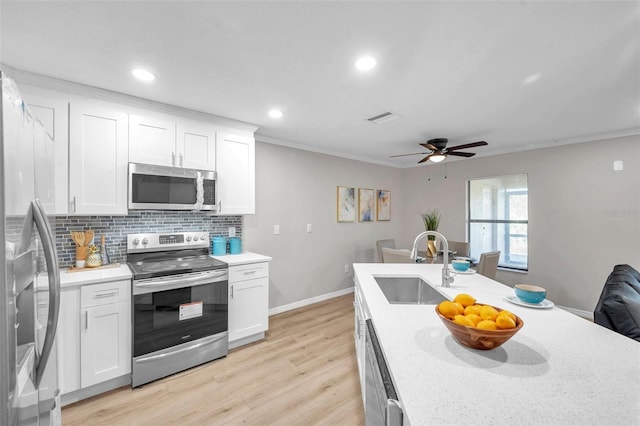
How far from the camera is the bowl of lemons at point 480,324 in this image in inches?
35.6

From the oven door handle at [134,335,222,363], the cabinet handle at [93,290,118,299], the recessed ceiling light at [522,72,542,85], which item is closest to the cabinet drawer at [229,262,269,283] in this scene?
the oven door handle at [134,335,222,363]

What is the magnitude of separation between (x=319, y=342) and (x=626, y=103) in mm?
3709

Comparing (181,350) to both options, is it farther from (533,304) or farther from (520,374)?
(533,304)

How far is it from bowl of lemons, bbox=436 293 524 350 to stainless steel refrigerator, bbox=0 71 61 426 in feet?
4.45

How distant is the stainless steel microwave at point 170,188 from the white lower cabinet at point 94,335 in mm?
711

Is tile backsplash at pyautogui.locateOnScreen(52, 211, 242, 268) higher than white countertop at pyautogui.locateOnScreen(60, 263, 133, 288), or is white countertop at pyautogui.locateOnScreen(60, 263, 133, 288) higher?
tile backsplash at pyautogui.locateOnScreen(52, 211, 242, 268)

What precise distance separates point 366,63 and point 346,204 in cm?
280

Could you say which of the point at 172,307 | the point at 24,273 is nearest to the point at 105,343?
the point at 172,307

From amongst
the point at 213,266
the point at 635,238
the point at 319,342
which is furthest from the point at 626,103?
the point at 213,266

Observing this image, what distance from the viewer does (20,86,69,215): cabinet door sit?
1932 mm

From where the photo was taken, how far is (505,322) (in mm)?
922

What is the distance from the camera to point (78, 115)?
207 centimetres

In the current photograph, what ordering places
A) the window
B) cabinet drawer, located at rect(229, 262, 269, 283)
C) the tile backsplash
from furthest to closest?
1. the window
2. cabinet drawer, located at rect(229, 262, 269, 283)
3. the tile backsplash

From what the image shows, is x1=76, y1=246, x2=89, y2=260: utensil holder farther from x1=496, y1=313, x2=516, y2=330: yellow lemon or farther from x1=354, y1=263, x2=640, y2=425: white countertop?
x1=496, y1=313, x2=516, y2=330: yellow lemon
